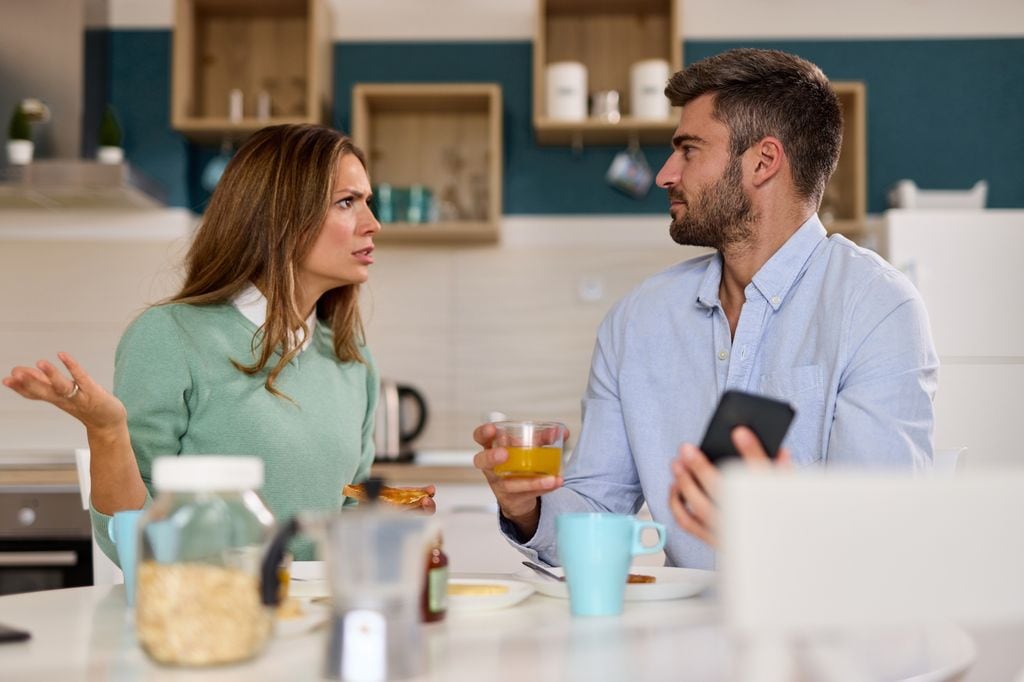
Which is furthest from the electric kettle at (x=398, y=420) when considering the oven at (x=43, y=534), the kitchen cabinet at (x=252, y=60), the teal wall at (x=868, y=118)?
the kitchen cabinet at (x=252, y=60)

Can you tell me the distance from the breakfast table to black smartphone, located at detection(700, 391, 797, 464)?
0.18 metres

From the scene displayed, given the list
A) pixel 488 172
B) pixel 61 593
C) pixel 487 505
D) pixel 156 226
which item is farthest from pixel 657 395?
pixel 156 226

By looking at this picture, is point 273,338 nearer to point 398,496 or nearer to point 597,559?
point 398,496

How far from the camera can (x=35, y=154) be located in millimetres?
3914

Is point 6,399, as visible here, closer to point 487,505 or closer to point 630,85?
point 487,505

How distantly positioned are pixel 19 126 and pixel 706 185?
8.81 ft

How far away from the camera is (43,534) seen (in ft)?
10.8

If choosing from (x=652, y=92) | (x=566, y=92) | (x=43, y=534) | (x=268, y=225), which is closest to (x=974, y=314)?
(x=652, y=92)

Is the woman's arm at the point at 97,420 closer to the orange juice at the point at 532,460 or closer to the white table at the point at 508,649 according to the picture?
the white table at the point at 508,649

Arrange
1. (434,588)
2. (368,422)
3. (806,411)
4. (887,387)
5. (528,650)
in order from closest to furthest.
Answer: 1. (528,650)
2. (434,588)
3. (887,387)
4. (806,411)
5. (368,422)

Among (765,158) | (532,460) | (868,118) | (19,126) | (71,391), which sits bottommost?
(532,460)

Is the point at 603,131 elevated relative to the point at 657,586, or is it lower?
elevated

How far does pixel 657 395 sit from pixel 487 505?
61.7 inches

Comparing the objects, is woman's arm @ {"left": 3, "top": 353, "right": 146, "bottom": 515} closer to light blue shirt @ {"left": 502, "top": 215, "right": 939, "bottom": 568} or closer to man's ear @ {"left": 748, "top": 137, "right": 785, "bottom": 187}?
light blue shirt @ {"left": 502, "top": 215, "right": 939, "bottom": 568}
